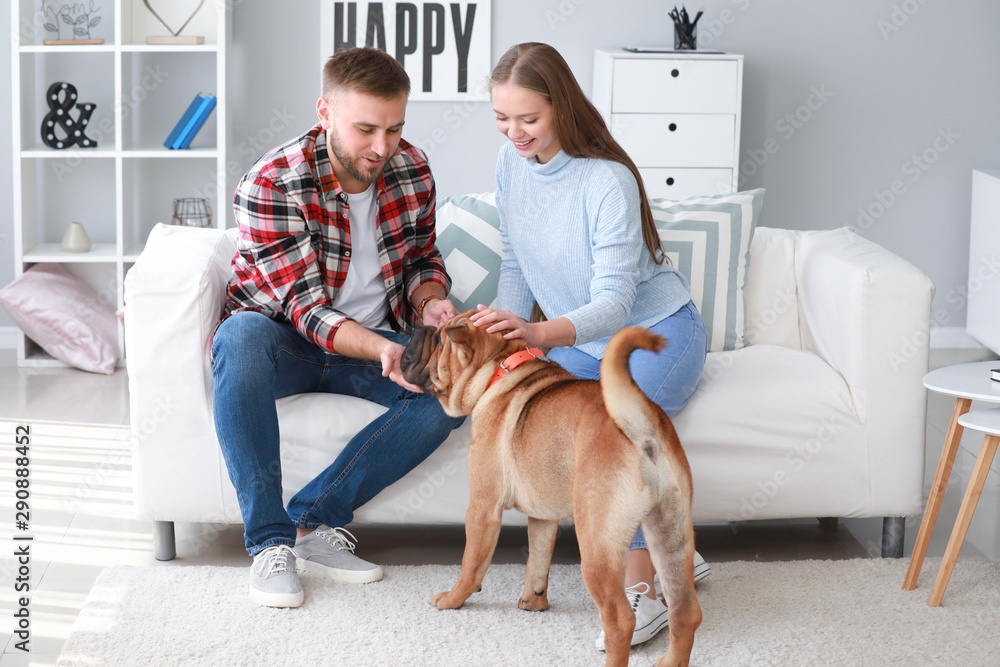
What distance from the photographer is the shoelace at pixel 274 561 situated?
1851 millimetres

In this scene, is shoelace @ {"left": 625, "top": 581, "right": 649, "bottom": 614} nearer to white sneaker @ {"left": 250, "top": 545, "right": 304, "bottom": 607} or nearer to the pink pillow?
white sneaker @ {"left": 250, "top": 545, "right": 304, "bottom": 607}

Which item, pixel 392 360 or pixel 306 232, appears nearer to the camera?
pixel 392 360

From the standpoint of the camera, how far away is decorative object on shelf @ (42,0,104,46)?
3.71m

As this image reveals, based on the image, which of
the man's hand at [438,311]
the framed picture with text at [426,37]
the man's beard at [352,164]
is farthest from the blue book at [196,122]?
the man's hand at [438,311]

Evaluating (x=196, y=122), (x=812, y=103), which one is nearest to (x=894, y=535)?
(x=812, y=103)

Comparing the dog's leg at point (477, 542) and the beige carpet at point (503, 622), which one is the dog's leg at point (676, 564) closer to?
the beige carpet at point (503, 622)

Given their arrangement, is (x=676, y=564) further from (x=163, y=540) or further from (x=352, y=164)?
(x=163, y=540)

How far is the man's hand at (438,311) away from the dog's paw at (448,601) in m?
0.56

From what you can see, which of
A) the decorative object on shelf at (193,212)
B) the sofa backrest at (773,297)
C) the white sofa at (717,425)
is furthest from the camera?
the decorative object on shelf at (193,212)

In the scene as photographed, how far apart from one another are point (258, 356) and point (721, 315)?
1.14 meters

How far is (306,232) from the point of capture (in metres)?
1.95

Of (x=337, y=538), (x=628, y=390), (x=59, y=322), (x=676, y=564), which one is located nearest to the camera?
(x=628, y=390)

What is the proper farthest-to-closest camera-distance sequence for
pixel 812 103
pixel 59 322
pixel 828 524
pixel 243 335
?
pixel 812 103, pixel 59 322, pixel 828 524, pixel 243 335

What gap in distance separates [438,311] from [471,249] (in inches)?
16.3
